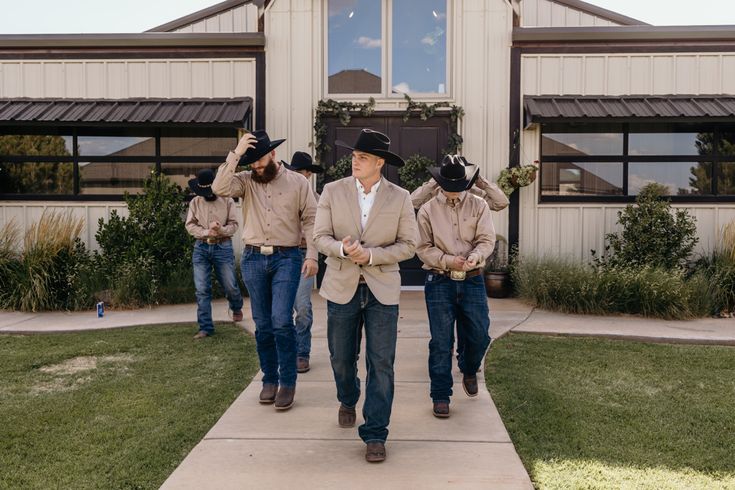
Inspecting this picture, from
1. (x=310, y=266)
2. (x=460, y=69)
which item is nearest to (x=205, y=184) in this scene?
(x=310, y=266)

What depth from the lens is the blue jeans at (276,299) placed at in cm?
471

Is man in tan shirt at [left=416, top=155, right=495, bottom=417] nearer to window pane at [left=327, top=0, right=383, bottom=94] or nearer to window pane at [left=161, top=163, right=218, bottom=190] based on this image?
window pane at [left=327, top=0, right=383, bottom=94]

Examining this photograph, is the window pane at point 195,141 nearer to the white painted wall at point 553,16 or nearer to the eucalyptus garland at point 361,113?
the eucalyptus garland at point 361,113

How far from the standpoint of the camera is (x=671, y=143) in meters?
10.8

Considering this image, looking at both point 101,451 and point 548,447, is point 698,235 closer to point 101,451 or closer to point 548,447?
point 548,447

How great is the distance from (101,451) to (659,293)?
6981mm

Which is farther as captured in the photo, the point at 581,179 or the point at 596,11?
the point at 596,11

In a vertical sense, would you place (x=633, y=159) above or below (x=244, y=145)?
above

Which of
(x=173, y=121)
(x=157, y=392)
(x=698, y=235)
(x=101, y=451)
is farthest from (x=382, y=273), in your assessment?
(x=698, y=235)

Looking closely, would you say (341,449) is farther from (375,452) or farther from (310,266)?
(310,266)

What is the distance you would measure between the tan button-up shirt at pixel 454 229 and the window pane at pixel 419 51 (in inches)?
254

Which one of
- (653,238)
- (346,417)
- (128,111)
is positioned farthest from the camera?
(128,111)

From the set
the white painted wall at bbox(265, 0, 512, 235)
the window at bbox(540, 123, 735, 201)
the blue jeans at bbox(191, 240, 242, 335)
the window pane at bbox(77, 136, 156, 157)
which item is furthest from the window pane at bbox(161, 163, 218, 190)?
the window at bbox(540, 123, 735, 201)

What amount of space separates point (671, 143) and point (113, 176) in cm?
967
